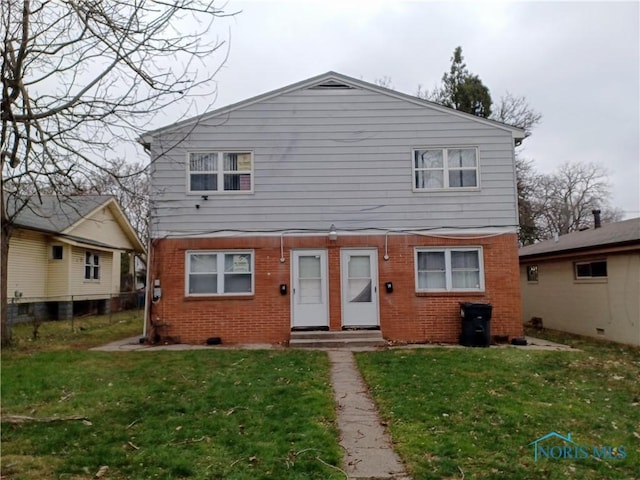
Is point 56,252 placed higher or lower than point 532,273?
higher

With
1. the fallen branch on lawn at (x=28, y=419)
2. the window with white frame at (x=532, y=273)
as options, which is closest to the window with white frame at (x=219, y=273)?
the fallen branch on lawn at (x=28, y=419)

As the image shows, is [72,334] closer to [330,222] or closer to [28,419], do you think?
[330,222]

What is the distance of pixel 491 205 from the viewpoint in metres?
11.5

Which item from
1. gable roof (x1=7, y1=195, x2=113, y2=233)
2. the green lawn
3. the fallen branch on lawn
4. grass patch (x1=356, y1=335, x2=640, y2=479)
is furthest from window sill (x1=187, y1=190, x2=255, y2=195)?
the fallen branch on lawn

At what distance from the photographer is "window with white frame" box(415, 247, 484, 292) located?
11398 millimetres

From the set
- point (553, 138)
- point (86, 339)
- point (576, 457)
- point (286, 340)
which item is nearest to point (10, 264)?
point (86, 339)

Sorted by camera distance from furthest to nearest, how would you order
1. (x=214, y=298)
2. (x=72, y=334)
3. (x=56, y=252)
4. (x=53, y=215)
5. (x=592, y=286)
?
1. (x=56, y=252)
2. (x=53, y=215)
3. (x=72, y=334)
4. (x=592, y=286)
5. (x=214, y=298)

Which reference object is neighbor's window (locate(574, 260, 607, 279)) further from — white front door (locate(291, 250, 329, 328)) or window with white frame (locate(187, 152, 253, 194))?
window with white frame (locate(187, 152, 253, 194))

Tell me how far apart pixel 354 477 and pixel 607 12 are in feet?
35.7

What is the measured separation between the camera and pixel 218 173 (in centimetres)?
1149

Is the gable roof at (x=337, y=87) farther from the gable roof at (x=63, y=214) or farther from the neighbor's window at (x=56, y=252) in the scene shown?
the neighbor's window at (x=56, y=252)

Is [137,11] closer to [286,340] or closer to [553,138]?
[286,340]

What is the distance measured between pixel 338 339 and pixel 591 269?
7.65 m

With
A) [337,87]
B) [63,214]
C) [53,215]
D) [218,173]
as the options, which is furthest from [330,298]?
[63,214]
